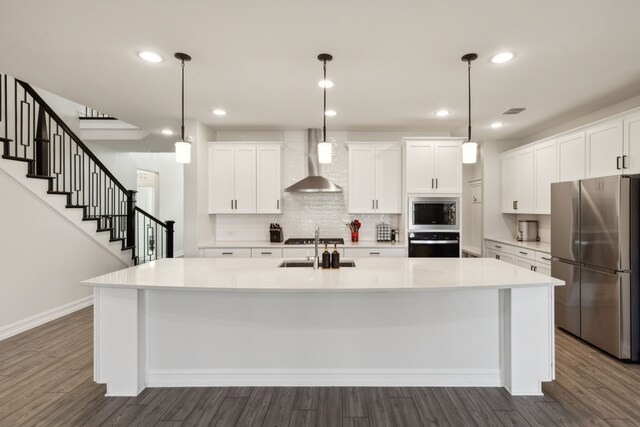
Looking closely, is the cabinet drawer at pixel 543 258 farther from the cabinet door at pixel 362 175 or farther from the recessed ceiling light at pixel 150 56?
the recessed ceiling light at pixel 150 56

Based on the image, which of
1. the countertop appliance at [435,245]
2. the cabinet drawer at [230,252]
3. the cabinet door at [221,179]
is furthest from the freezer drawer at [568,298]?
the cabinet door at [221,179]

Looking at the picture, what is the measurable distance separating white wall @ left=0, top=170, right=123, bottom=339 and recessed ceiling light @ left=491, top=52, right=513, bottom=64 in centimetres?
493

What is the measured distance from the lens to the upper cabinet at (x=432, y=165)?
481 centimetres

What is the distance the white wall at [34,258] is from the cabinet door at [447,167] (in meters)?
5.05

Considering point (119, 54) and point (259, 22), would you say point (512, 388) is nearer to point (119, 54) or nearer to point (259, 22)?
point (259, 22)

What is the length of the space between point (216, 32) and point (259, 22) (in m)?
0.35

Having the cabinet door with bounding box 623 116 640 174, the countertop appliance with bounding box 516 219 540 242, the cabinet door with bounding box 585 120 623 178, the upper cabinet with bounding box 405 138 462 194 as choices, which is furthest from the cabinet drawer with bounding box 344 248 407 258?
the cabinet door with bounding box 623 116 640 174

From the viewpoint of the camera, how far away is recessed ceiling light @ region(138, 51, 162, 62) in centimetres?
272

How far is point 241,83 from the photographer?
11.0 ft

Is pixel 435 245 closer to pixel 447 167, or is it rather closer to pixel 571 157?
pixel 447 167

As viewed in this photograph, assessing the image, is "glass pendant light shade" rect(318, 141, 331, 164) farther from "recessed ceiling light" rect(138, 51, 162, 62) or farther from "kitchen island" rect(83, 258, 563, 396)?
"recessed ceiling light" rect(138, 51, 162, 62)

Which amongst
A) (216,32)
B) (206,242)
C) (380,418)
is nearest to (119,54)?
(216,32)

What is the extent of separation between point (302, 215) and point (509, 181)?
3.43 metres

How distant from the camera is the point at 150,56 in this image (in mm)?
2773
